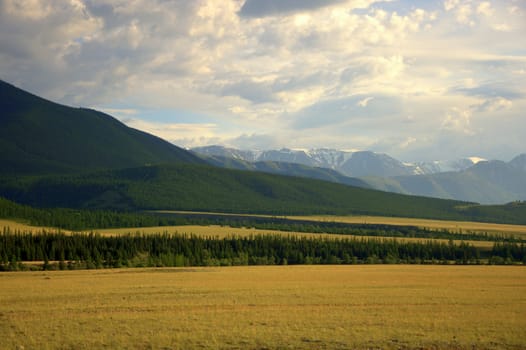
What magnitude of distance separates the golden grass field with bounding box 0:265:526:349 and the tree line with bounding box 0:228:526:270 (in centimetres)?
3974

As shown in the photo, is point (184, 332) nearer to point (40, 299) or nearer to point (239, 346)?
point (239, 346)

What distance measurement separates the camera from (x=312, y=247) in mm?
138875

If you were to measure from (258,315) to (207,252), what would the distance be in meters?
81.5

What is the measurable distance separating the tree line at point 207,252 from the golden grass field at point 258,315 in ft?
130

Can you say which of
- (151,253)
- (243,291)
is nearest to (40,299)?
(243,291)

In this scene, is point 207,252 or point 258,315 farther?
point 207,252

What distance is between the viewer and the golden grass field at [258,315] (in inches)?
1432

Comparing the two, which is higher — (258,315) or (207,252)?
(258,315)

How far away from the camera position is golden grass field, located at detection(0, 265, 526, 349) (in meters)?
36.4

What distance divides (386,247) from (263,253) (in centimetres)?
2976

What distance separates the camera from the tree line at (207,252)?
361 ft

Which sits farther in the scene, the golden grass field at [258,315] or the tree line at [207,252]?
the tree line at [207,252]

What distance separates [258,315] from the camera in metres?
45.2

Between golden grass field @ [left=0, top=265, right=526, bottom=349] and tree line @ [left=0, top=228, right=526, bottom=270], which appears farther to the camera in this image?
tree line @ [left=0, top=228, right=526, bottom=270]
